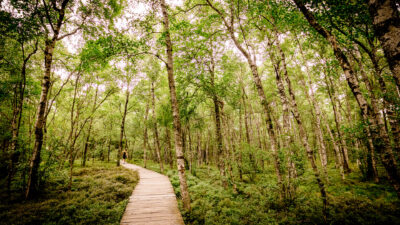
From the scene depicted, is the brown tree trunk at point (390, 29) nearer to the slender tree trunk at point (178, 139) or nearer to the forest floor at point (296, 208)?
the forest floor at point (296, 208)

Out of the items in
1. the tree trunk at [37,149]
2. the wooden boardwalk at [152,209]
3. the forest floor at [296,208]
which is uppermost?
the tree trunk at [37,149]

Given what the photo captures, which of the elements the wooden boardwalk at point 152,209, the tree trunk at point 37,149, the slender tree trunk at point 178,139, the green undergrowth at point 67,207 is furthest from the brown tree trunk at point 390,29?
the tree trunk at point 37,149

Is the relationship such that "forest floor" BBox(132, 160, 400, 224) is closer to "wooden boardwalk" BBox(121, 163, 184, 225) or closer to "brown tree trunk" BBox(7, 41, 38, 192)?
"wooden boardwalk" BBox(121, 163, 184, 225)

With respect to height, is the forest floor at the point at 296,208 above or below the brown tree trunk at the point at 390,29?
below

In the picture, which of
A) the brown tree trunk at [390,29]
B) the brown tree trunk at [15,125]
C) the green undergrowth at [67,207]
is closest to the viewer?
the brown tree trunk at [390,29]

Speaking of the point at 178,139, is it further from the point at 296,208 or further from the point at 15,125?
the point at 15,125

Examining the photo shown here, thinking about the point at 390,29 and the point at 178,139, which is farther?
the point at 178,139

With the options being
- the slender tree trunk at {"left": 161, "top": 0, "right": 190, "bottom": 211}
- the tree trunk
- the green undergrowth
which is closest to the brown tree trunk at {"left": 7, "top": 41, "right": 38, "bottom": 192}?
the tree trunk

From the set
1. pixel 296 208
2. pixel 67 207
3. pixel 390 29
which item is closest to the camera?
pixel 390 29

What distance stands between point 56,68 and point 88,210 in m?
10.1

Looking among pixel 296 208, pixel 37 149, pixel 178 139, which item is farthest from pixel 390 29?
pixel 37 149

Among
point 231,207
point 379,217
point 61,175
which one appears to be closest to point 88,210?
point 61,175

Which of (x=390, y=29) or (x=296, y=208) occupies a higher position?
(x=390, y=29)

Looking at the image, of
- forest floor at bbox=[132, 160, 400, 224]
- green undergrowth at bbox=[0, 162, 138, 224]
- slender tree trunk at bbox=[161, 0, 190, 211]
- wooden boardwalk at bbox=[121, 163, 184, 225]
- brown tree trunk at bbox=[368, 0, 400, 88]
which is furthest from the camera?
slender tree trunk at bbox=[161, 0, 190, 211]
